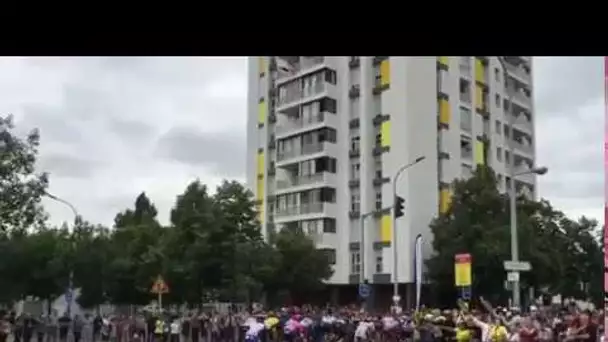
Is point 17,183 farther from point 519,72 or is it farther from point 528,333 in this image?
point 519,72

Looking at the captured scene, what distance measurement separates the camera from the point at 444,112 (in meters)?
52.4

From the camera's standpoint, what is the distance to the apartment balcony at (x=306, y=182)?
54.7 meters

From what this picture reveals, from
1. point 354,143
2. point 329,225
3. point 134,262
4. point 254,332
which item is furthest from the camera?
point 329,225

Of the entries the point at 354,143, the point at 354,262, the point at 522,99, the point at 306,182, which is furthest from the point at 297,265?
the point at 522,99

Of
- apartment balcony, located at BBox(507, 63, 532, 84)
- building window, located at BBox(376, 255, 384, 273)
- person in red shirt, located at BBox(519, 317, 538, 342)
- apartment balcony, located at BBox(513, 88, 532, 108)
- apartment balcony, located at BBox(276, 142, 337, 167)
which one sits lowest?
person in red shirt, located at BBox(519, 317, 538, 342)

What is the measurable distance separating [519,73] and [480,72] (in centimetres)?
776

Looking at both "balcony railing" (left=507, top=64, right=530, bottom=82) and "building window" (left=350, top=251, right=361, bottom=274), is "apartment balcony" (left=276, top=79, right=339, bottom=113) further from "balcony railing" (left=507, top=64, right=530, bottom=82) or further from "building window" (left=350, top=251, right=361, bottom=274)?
"balcony railing" (left=507, top=64, right=530, bottom=82)

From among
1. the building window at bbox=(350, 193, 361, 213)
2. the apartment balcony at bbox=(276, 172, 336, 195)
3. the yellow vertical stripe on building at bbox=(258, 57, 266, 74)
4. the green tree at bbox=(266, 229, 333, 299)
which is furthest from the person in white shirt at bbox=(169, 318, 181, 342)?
the yellow vertical stripe on building at bbox=(258, 57, 266, 74)

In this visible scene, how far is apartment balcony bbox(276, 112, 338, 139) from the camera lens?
180 ft

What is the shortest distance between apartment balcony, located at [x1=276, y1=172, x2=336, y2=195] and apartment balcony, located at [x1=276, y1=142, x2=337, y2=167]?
3.58ft

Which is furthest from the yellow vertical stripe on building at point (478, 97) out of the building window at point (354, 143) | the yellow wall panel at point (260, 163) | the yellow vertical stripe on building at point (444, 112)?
the yellow wall panel at point (260, 163)
